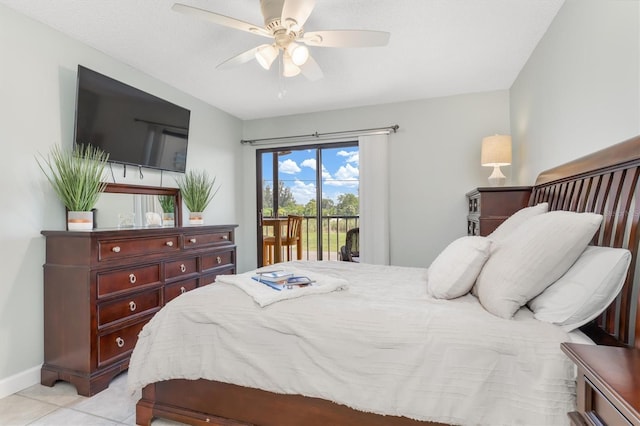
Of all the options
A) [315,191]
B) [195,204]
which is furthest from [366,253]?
[195,204]

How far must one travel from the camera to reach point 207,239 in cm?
326

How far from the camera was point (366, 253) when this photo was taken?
4.10 metres

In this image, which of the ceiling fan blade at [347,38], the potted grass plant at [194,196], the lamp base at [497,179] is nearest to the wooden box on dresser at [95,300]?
the potted grass plant at [194,196]

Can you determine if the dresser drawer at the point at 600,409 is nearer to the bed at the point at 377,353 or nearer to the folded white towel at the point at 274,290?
the bed at the point at 377,353

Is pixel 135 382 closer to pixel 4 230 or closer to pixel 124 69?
pixel 4 230

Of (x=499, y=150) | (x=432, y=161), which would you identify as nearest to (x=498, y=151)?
(x=499, y=150)

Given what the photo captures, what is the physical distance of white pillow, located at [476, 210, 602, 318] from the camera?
1258mm

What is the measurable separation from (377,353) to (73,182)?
2.34m

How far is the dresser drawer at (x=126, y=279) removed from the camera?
2.25 metres

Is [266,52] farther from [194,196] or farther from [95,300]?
[95,300]

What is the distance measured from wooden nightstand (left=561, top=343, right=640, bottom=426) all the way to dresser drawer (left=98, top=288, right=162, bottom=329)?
250cm

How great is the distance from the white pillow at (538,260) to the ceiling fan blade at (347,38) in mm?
1355

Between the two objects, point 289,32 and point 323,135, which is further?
point 323,135

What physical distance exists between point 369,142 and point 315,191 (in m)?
0.99
